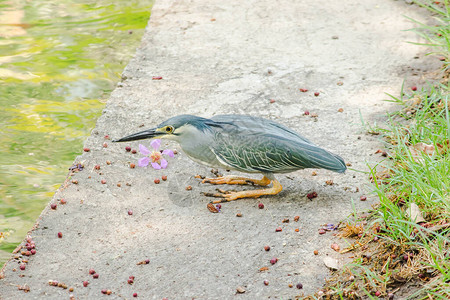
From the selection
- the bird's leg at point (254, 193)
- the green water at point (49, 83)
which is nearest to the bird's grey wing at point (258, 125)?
the bird's leg at point (254, 193)

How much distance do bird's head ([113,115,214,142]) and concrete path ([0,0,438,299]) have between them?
46cm

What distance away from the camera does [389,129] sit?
5094 mm

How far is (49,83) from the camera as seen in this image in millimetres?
6445

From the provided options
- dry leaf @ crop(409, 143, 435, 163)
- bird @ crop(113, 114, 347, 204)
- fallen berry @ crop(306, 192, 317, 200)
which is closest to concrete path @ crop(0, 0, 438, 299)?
fallen berry @ crop(306, 192, 317, 200)

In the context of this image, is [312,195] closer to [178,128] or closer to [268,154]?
[268,154]

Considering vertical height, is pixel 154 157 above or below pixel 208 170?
above

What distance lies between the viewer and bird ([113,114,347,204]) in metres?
4.15

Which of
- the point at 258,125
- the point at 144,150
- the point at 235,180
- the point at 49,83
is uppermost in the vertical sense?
the point at 258,125

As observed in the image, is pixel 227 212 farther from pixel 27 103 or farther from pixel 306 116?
pixel 27 103

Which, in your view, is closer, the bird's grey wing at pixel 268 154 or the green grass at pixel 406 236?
the green grass at pixel 406 236

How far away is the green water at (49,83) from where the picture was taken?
16.4 feet

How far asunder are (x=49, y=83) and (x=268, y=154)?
3.20 meters

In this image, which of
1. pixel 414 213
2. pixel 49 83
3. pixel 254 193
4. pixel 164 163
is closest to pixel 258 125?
pixel 254 193

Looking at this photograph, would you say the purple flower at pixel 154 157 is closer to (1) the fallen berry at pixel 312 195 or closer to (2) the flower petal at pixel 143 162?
(2) the flower petal at pixel 143 162
